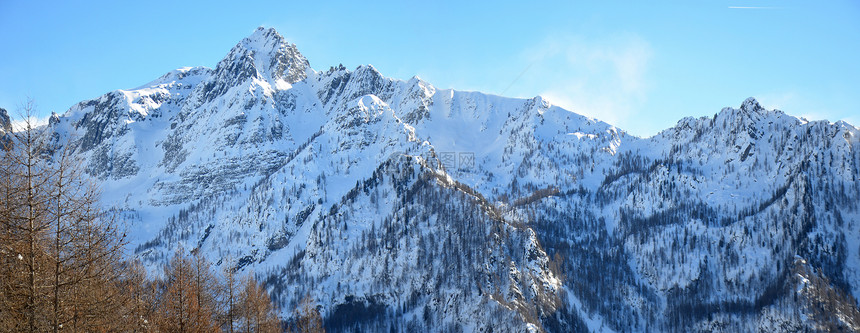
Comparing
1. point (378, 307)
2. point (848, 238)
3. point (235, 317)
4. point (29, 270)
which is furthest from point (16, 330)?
point (848, 238)

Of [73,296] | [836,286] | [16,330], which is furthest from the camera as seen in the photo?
[836,286]

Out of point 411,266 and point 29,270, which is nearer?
point 29,270

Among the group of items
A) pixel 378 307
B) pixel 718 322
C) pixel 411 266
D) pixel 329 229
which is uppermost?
pixel 329 229

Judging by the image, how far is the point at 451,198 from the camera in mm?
190625

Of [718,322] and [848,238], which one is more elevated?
[848,238]

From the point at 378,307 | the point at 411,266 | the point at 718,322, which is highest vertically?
the point at 411,266

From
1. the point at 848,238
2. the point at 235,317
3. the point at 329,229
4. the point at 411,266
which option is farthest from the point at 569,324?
the point at 235,317

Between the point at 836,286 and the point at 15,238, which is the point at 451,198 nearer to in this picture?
the point at 836,286

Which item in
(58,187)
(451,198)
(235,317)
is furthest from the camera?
(451,198)

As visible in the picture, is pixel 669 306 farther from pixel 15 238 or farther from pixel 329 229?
pixel 15 238

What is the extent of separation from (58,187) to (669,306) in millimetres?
203045

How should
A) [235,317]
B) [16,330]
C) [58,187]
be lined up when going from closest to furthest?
[16,330] < [58,187] < [235,317]

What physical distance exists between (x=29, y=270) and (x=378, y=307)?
15028 cm

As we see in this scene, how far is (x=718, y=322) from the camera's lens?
183750 millimetres
